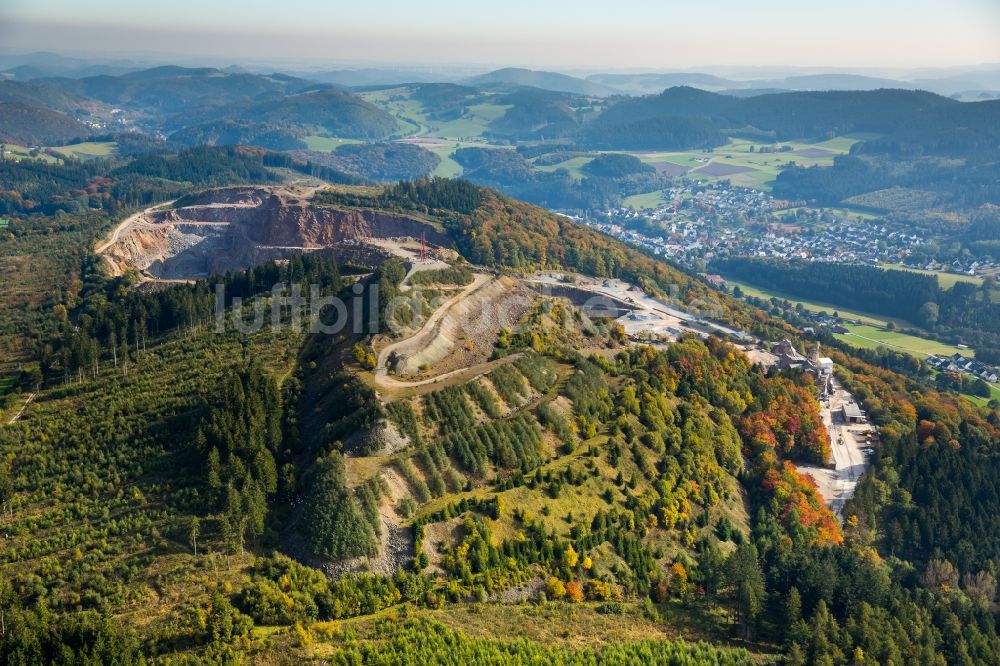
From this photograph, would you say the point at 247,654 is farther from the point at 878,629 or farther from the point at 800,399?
the point at 800,399

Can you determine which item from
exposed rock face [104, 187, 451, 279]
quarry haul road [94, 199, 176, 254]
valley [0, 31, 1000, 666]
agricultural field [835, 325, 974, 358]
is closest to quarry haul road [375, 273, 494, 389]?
valley [0, 31, 1000, 666]

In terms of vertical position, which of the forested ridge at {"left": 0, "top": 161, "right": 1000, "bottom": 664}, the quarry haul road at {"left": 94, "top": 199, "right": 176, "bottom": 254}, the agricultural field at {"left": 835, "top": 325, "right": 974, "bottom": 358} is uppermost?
the quarry haul road at {"left": 94, "top": 199, "right": 176, "bottom": 254}

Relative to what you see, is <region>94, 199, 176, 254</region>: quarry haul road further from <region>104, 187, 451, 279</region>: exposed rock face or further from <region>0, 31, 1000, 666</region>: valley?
<region>0, 31, 1000, 666</region>: valley

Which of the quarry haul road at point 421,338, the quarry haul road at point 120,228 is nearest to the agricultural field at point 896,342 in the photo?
the quarry haul road at point 421,338

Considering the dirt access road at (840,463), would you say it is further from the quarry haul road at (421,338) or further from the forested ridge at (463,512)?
the quarry haul road at (421,338)

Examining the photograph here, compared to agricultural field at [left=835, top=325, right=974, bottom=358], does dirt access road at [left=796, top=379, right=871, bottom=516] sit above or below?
above

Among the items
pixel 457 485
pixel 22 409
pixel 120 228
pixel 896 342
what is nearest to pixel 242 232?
pixel 120 228

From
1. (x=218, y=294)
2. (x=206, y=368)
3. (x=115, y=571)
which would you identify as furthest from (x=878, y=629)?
(x=218, y=294)
